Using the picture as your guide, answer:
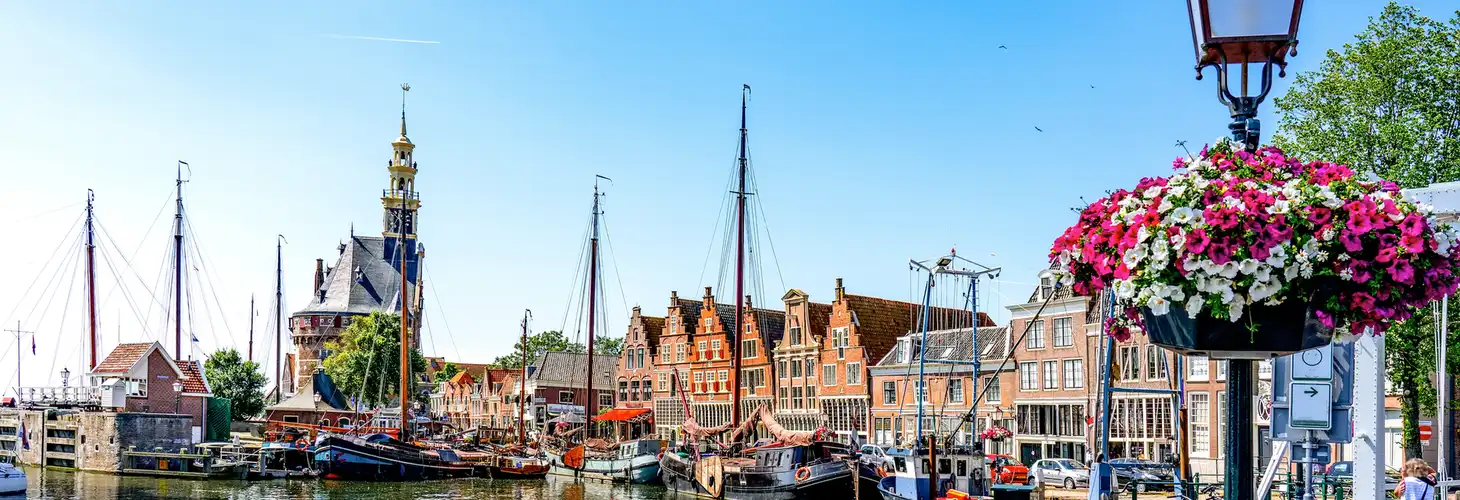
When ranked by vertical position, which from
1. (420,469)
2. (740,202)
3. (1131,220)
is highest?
(740,202)

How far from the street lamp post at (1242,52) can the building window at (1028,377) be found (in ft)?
167

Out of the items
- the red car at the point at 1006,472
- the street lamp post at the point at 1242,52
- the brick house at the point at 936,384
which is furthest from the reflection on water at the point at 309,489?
the street lamp post at the point at 1242,52

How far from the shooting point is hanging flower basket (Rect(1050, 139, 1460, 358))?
18.2 ft

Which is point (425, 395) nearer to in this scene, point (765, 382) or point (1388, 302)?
point (765, 382)

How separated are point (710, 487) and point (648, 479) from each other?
9.78 metres

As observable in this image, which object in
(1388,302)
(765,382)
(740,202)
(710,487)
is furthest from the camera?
(765,382)

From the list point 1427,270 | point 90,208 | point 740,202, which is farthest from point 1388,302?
point 90,208

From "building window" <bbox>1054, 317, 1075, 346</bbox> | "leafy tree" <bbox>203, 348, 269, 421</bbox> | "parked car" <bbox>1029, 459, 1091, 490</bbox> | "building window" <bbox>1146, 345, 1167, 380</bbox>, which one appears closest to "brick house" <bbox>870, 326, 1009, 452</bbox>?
"building window" <bbox>1054, 317, 1075, 346</bbox>

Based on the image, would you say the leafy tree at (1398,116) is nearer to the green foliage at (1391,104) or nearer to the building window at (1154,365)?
the green foliage at (1391,104)

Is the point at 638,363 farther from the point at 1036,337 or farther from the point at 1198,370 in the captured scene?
the point at 1198,370

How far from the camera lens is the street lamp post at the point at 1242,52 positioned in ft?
19.9

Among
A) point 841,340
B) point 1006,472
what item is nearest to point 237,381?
point 841,340

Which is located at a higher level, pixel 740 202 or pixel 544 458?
pixel 740 202

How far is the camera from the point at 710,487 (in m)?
47.9
